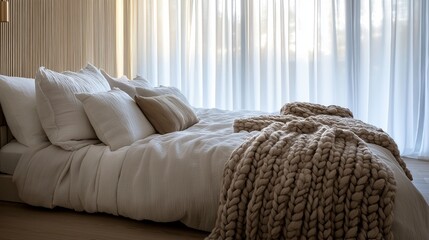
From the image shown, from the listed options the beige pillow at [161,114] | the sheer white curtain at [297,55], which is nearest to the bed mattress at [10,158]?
the beige pillow at [161,114]

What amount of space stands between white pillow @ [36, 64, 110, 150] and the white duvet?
0.24 ft

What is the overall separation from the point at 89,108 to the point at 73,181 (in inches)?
15.2

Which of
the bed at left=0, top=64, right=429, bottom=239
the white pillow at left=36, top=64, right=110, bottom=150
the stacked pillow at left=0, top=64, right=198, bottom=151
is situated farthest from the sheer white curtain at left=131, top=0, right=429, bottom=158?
the white pillow at left=36, top=64, right=110, bottom=150

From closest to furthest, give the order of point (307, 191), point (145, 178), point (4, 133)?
point (307, 191)
point (145, 178)
point (4, 133)

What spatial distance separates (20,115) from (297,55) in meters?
2.96

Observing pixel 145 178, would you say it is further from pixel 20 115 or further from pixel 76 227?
pixel 20 115

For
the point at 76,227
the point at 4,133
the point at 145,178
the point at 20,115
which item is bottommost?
the point at 76,227

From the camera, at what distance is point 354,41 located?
370 centimetres

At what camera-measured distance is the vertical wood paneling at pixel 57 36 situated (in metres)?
2.37

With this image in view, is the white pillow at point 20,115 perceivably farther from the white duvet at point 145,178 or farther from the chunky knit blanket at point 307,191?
the chunky knit blanket at point 307,191

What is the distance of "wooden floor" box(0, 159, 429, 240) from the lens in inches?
53.8

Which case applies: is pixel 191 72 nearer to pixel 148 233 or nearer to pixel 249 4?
pixel 249 4

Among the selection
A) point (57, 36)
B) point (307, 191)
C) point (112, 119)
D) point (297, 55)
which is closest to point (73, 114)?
point (112, 119)

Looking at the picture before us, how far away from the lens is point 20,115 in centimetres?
183
